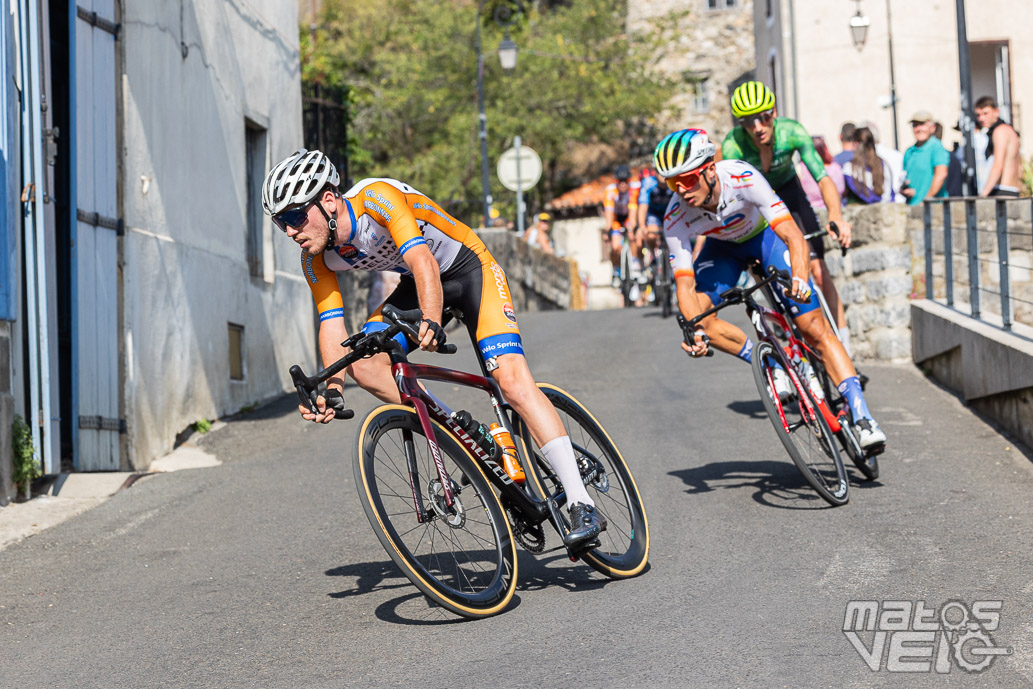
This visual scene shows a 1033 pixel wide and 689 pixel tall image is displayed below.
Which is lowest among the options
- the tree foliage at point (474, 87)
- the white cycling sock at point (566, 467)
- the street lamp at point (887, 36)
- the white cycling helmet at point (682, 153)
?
the white cycling sock at point (566, 467)

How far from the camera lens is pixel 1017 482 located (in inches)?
302

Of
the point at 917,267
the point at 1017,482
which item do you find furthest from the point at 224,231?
the point at 1017,482

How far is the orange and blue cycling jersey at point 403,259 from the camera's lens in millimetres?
5520

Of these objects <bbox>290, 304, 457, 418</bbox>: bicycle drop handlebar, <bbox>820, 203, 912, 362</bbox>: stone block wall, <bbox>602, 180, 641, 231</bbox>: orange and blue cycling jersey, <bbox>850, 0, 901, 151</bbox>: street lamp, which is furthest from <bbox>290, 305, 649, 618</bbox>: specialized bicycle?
<bbox>850, 0, 901, 151</bbox>: street lamp

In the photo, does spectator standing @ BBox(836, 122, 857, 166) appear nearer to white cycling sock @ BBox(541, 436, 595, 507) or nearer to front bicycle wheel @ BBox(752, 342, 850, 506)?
front bicycle wheel @ BBox(752, 342, 850, 506)

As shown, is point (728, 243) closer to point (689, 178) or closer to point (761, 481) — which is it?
point (689, 178)

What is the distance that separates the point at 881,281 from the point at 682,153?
6487mm

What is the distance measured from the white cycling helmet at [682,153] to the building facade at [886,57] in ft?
90.4

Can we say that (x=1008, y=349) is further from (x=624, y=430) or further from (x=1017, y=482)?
(x=624, y=430)

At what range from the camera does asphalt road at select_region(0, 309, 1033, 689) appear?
473 cm

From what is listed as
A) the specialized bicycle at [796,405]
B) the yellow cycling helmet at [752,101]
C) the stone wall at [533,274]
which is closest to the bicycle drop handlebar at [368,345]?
the specialized bicycle at [796,405]

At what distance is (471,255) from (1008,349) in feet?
15.1

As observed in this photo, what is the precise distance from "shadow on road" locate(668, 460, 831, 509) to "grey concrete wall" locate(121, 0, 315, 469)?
398 cm

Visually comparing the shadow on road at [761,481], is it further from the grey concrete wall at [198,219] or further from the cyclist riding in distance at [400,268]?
the grey concrete wall at [198,219]
